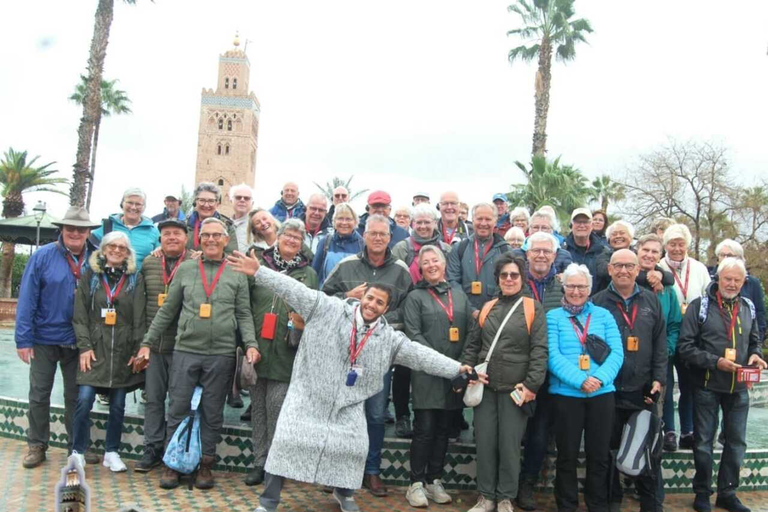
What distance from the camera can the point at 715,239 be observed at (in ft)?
95.8

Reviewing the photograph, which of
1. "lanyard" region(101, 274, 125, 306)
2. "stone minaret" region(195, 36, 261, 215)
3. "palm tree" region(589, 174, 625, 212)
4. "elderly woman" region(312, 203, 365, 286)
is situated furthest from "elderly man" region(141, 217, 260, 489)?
"stone minaret" region(195, 36, 261, 215)

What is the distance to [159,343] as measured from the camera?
5.15m

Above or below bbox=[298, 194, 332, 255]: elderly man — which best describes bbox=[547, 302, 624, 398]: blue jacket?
below

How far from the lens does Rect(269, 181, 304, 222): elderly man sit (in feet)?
24.7

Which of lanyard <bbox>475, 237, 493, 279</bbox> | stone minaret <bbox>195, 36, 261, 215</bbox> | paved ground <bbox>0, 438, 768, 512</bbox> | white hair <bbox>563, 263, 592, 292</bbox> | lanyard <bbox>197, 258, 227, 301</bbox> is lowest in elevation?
paved ground <bbox>0, 438, 768, 512</bbox>

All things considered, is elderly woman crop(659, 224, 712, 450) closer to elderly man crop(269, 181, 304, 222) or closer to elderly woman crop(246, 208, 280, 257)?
elderly woman crop(246, 208, 280, 257)

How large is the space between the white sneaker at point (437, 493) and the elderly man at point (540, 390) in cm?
56

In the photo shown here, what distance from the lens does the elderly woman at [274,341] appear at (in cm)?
493

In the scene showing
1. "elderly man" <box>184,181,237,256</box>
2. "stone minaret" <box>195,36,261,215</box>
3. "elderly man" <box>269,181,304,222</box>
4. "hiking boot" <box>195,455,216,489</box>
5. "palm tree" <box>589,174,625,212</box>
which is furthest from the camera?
"stone minaret" <box>195,36,261,215</box>

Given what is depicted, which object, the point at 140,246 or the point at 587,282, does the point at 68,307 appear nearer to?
the point at 140,246

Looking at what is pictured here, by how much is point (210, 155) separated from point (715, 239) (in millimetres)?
56396

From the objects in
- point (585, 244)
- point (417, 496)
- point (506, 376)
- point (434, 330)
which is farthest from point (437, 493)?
point (585, 244)

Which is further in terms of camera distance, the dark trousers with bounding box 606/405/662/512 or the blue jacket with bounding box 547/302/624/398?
the dark trousers with bounding box 606/405/662/512

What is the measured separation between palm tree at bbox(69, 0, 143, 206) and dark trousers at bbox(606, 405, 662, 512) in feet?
51.5
